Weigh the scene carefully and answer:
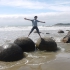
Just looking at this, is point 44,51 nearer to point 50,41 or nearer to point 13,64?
point 50,41

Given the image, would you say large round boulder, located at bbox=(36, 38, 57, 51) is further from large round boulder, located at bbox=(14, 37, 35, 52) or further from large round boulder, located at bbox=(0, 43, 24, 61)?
large round boulder, located at bbox=(0, 43, 24, 61)

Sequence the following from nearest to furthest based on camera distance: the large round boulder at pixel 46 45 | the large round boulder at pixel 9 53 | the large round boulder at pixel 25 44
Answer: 1. the large round boulder at pixel 9 53
2. the large round boulder at pixel 25 44
3. the large round boulder at pixel 46 45

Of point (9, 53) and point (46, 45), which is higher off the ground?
point (9, 53)

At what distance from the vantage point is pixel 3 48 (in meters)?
9.62

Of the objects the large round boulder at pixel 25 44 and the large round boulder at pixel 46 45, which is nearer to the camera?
the large round boulder at pixel 25 44

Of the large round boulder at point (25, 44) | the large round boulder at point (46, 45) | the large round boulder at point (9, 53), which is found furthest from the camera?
the large round boulder at point (46, 45)

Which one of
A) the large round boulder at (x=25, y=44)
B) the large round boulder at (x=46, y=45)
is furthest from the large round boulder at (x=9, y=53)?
the large round boulder at (x=46, y=45)

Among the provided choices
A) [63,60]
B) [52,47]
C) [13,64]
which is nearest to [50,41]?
[52,47]

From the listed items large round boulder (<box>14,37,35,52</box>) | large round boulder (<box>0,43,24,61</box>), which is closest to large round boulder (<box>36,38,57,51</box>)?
large round boulder (<box>14,37,35,52</box>)

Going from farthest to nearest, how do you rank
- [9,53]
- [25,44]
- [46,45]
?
[46,45] → [25,44] → [9,53]

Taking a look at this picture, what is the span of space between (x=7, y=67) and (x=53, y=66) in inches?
84.3

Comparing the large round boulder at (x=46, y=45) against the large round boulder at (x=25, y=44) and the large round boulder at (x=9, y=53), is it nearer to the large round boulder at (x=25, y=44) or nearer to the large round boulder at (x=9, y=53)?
the large round boulder at (x=25, y=44)

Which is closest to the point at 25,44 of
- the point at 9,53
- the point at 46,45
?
the point at 46,45

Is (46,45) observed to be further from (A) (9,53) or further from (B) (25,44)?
(A) (9,53)
